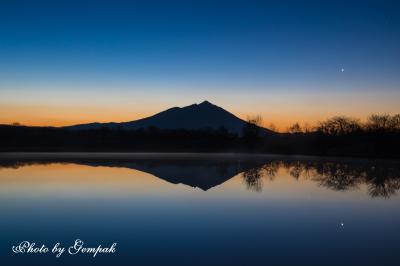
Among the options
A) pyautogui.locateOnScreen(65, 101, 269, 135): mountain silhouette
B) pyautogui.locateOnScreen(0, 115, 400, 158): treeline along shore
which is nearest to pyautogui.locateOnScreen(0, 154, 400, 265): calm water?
pyautogui.locateOnScreen(0, 115, 400, 158): treeline along shore

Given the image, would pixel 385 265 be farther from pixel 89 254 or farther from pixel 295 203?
pixel 295 203

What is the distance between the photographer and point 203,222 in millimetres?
8367

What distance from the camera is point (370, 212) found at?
32.8 ft

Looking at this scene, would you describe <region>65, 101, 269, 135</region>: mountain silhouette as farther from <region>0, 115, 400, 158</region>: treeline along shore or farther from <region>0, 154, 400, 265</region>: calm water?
<region>0, 154, 400, 265</region>: calm water

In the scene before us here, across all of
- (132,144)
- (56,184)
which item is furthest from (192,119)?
(56,184)

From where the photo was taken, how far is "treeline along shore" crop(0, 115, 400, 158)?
46.6m

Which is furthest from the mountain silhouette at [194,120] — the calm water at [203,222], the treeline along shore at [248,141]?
the calm water at [203,222]

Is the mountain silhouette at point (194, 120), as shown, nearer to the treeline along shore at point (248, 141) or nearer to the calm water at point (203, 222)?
the treeline along shore at point (248, 141)

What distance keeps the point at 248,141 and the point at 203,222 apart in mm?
56041

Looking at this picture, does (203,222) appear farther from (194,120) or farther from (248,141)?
(194,120)

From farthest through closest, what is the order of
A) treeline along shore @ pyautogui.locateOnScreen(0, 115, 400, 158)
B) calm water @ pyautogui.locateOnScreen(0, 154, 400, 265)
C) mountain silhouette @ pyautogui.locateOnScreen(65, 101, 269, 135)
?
mountain silhouette @ pyautogui.locateOnScreen(65, 101, 269, 135) → treeline along shore @ pyautogui.locateOnScreen(0, 115, 400, 158) → calm water @ pyautogui.locateOnScreen(0, 154, 400, 265)

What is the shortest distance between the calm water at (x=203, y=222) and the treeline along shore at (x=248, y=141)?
3124 centimetres

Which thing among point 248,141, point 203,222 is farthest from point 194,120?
point 203,222

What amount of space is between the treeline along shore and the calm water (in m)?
31.2
